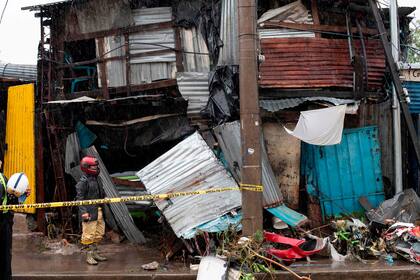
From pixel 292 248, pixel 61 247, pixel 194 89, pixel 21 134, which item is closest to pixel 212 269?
pixel 292 248

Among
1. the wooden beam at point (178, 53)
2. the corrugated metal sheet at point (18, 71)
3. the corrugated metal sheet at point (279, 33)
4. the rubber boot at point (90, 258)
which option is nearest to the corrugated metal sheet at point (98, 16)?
the wooden beam at point (178, 53)

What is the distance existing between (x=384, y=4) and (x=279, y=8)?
8.15 ft

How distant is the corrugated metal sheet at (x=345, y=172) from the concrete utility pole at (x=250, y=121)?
2905 mm

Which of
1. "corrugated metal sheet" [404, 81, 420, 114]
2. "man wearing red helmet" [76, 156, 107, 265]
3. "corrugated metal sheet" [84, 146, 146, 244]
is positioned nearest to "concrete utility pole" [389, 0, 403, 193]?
"corrugated metal sheet" [404, 81, 420, 114]

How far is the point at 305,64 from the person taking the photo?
29.4 ft

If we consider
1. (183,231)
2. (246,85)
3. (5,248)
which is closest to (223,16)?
(246,85)

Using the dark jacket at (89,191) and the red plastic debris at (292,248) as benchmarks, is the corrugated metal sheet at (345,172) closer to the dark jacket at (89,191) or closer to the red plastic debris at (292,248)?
the red plastic debris at (292,248)

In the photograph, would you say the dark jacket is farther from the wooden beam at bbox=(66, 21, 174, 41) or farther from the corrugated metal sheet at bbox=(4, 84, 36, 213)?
the wooden beam at bbox=(66, 21, 174, 41)

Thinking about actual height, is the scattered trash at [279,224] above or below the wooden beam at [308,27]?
below

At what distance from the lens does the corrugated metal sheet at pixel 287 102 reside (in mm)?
8602

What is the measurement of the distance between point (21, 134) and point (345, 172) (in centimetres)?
→ 713

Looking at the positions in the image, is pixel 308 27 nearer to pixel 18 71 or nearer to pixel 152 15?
pixel 152 15

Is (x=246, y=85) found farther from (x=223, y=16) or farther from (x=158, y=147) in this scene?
(x=158, y=147)

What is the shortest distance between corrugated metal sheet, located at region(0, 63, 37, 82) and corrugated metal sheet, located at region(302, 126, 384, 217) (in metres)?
7.78
